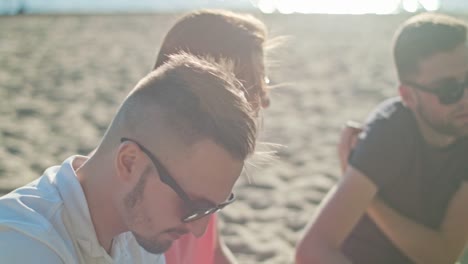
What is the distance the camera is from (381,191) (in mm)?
2762

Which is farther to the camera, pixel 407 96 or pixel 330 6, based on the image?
pixel 330 6

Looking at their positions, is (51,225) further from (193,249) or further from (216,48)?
(216,48)

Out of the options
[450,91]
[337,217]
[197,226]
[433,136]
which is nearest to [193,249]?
[197,226]

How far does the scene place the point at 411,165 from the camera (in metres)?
2.76

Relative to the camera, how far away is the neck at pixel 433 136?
2775mm

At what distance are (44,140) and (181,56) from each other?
189 inches

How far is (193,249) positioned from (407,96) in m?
1.13

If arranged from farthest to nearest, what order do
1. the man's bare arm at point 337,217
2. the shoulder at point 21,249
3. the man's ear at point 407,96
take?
the man's ear at point 407,96 < the man's bare arm at point 337,217 < the shoulder at point 21,249

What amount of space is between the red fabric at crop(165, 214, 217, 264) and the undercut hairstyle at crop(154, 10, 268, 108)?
0.48 m

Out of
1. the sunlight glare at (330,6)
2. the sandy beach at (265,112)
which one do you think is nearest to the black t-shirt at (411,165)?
the sandy beach at (265,112)

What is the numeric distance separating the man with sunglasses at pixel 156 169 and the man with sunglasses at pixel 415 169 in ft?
3.39

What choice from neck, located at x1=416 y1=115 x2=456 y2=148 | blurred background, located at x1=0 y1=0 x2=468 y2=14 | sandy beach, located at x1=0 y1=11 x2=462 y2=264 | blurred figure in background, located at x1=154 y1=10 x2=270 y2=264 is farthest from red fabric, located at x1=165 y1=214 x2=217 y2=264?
blurred background, located at x1=0 y1=0 x2=468 y2=14

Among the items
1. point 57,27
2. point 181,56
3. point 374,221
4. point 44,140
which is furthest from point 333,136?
point 57,27

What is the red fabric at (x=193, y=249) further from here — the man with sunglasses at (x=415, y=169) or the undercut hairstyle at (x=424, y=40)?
the undercut hairstyle at (x=424, y=40)
